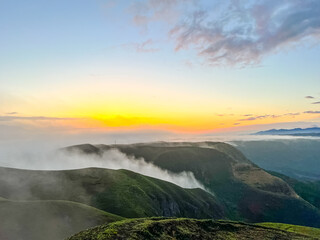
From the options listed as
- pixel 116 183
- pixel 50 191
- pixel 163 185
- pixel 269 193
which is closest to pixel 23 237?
pixel 50 191

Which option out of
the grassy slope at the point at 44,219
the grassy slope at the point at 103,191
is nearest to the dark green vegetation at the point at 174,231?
the grassy slope at the point at 44,219

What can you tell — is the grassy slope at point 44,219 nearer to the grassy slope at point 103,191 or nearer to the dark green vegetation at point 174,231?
the dark green vegetation at point 174,231

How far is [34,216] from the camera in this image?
52.4 meters

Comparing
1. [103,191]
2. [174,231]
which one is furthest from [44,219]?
[103,191]

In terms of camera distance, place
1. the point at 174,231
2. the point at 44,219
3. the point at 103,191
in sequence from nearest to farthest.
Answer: the point at 174,231, the point at 44,219, the point at 103,191

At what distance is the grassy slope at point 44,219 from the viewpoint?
1837 inches

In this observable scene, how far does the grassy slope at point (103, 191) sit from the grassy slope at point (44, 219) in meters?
25.5

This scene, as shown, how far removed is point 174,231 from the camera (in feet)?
114

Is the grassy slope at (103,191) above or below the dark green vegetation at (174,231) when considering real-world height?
below

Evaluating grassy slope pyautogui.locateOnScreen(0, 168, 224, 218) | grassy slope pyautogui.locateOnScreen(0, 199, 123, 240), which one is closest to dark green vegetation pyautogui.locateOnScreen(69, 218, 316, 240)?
grassy slope pyautogui.locateOnScreen(0, 199, 123, 240)

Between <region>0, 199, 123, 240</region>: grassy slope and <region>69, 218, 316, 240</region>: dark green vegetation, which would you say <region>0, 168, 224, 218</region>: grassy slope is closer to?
<region>0, 199, 123, 240</region>: grassy slope

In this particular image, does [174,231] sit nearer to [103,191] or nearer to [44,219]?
[44,219]

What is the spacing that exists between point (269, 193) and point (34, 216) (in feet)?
637

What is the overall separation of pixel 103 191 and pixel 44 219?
152ft
